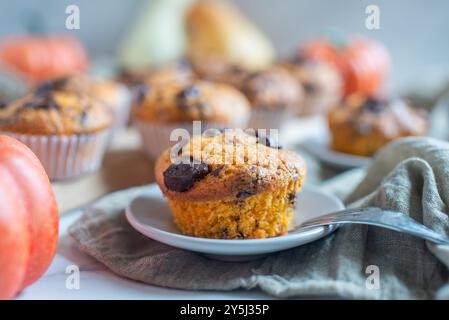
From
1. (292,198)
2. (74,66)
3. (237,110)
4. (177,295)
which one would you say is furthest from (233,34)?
(177,295)

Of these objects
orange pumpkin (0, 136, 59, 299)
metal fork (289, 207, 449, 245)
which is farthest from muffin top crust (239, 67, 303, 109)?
orange pumpkin (0, 136, 59, 299)

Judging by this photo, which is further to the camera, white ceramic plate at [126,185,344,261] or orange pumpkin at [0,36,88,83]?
orange pumpkin at [0,36,88,83]

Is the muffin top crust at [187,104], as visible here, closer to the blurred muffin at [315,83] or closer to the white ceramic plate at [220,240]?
the white ceramic plate at [220,240]

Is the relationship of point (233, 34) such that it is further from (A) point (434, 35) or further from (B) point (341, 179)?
(B) point (341, 179)

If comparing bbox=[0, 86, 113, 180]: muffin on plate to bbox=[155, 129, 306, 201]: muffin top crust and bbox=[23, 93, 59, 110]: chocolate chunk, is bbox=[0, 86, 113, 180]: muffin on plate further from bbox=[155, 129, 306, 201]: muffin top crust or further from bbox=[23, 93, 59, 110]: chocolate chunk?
bbox=[155, 129, 306, 201]: muffin top crust

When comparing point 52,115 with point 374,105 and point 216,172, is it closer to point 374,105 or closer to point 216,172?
point 216,172

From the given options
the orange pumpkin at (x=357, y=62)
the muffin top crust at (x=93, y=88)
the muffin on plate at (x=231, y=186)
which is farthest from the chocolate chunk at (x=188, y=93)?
the orange pumpkin at (x=357, y=62)

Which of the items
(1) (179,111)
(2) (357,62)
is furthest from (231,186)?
(2) (357,62)
